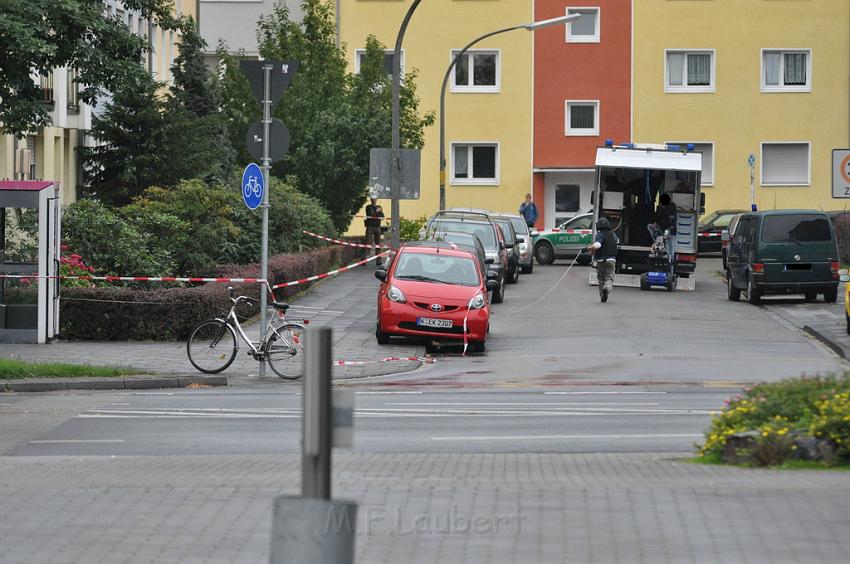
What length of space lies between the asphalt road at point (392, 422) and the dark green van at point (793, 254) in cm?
1484

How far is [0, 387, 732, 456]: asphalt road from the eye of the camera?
12.7 m

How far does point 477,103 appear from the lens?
57594 mm

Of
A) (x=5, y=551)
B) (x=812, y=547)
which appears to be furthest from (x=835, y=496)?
(x=5, y=551)

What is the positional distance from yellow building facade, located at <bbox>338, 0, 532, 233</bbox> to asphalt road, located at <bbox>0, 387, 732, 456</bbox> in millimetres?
39681

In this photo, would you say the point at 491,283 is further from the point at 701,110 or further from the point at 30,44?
the point at 701,110

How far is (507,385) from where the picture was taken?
1872 cm

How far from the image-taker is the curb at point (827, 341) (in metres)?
23.1

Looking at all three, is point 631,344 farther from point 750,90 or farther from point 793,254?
point 750,90

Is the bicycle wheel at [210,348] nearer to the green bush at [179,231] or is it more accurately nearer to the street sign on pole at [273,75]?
the street sign on pole at [273,75]

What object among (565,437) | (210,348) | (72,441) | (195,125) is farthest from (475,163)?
(72,441)

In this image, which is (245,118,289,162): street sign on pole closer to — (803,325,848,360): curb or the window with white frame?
(803,325,848,360): curb

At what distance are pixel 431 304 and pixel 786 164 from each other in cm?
3673

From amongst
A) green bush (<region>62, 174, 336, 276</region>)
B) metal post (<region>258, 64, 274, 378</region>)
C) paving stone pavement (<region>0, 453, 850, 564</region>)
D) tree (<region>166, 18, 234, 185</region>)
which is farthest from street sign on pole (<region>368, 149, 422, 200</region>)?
paving stone pavement (<region>0, 453, 850, 564</region>)

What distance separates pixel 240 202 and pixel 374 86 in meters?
16.0
